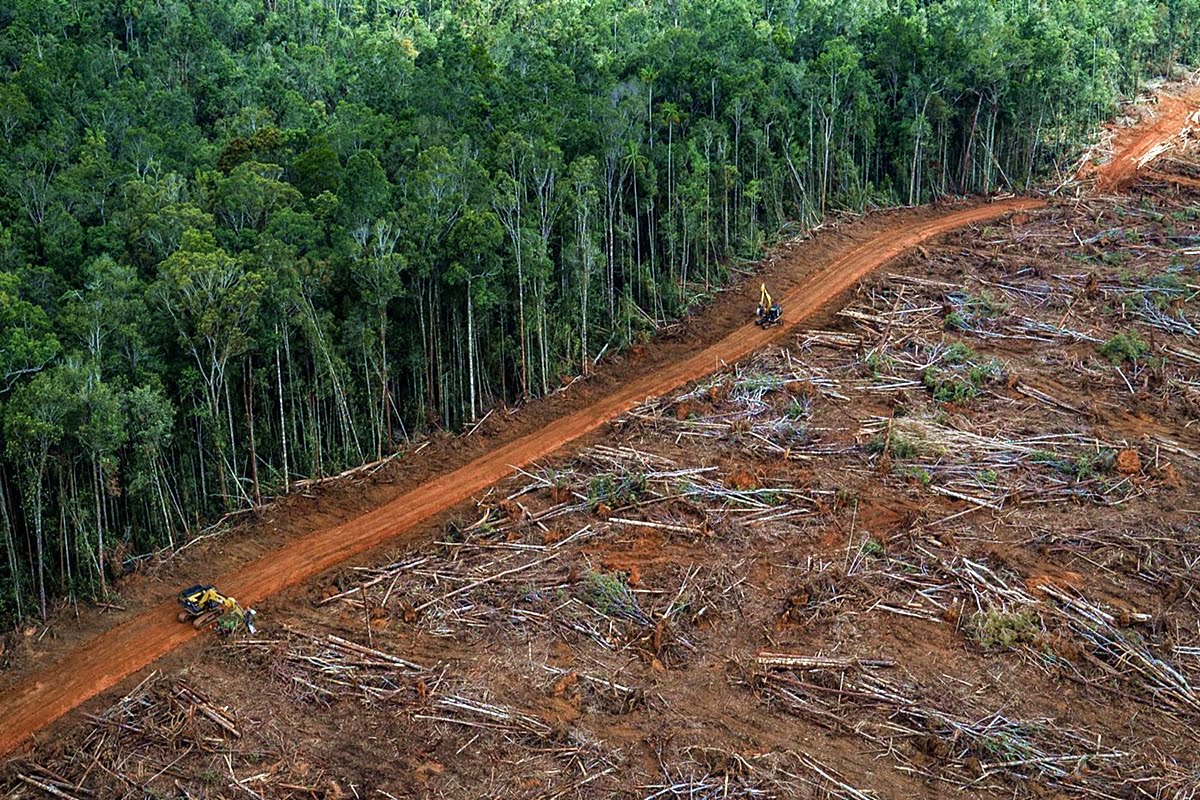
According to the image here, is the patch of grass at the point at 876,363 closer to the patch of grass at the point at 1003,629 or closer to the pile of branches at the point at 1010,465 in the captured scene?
the pile of branches at the point at 1010,465

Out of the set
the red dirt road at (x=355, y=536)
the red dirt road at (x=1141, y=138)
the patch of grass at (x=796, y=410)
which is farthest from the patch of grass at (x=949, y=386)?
the red dirt road at (x=1141, y=138)

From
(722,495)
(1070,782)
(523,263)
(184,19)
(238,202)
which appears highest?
(184,19)

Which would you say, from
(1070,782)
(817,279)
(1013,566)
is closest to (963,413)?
(1013,566)

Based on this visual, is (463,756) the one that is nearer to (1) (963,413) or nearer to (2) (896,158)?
(1) (963,413)

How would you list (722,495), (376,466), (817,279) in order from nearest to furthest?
(722,495)
(376,466)
(817,279)

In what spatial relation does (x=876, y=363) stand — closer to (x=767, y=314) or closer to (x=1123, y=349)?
(x=767, y=314)

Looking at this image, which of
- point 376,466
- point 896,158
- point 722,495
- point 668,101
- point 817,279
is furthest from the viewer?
point 896,158

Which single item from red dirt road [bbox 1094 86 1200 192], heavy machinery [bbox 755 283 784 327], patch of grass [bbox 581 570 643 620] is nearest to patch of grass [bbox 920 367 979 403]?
heavy machinery [bbox 755 283 784 327]
